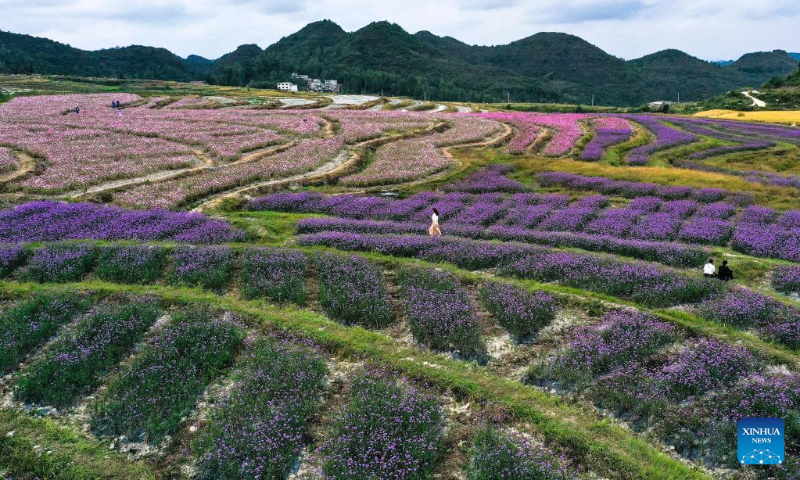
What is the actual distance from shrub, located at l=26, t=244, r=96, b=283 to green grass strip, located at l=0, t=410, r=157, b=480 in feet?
29.5

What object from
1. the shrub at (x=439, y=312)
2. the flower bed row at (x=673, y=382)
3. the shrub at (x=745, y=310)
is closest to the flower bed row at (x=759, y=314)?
the shrub at (x=745, y=310)

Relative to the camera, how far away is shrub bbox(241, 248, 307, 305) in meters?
16.9

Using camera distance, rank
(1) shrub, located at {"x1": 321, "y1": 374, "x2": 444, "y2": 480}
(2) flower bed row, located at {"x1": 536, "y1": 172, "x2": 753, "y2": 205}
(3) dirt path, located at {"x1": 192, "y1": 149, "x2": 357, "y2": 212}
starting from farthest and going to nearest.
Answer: (2) flower bed row, located at {"x1": 536, "y1": 172, "x2": 753, "y2": 205}, (3) dirt path, located at {"x1": 192, "y1": 149, "x2": 357, "y2": 212}, (1) shrub, located at {"x1": 321, "y1": 374, "x2": 444, "y2": 480}

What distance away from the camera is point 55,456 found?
9938 millimetres

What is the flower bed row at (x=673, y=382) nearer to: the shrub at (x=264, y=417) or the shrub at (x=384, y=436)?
the shrub at (x=384, y=436)

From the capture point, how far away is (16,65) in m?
193

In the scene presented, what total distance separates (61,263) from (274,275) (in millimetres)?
9337

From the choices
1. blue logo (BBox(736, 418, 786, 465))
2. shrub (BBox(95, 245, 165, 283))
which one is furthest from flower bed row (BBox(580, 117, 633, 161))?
shrub (BBox(95, 245, 165, 283))

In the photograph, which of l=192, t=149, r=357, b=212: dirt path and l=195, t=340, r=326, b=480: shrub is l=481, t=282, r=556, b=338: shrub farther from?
l=192, t=149, r=357, b=212: dirt path

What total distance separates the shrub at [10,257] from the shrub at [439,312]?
16.6m

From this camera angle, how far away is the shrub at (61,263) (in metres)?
18.6

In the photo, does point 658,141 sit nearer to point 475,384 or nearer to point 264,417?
point 475,384

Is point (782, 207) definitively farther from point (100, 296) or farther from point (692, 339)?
point (100, 296)

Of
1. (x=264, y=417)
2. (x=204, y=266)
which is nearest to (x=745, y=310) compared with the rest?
(x=264, y=417)
